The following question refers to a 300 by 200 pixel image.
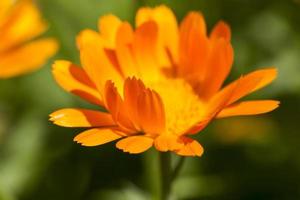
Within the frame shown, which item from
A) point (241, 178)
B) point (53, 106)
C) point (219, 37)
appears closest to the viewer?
point (219, 37)

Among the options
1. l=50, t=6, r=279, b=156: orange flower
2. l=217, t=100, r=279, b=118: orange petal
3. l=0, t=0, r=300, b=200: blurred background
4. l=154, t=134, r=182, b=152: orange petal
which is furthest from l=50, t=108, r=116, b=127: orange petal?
l=0, t=0, r=300, b=200: blurred background

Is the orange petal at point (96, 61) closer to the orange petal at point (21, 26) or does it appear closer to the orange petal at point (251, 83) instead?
the orange petal at point (251, 83)

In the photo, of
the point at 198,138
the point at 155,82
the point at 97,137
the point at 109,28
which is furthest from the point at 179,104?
the point at 198,138

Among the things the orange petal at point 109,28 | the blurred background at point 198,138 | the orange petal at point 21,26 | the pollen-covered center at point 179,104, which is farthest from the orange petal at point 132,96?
the orange petal at point 21,26

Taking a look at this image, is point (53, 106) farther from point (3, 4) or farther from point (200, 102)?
point (200, 102)

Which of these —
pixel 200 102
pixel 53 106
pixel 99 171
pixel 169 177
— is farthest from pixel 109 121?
pixel 53 106

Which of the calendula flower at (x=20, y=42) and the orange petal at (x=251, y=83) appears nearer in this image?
the orange petal at (x=251, y=83)
